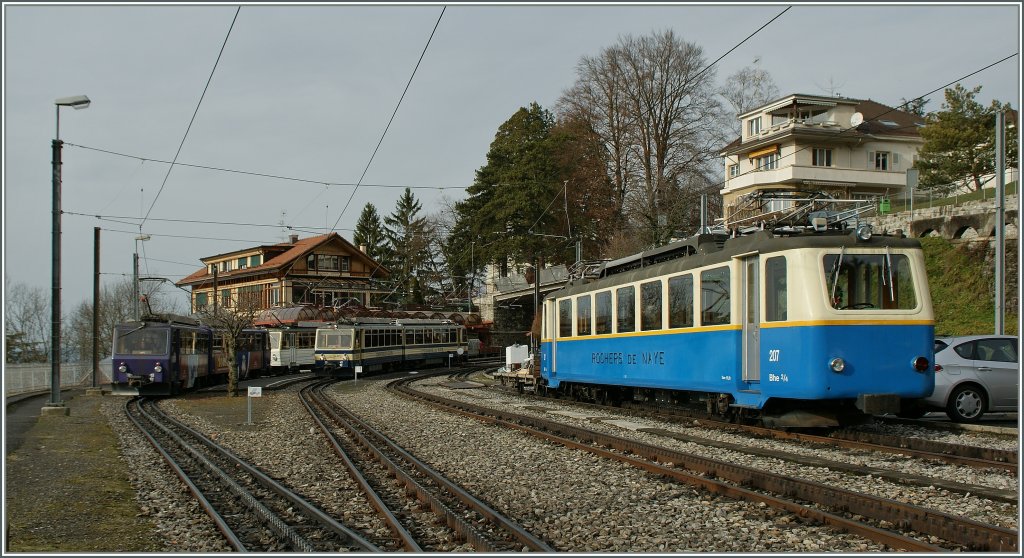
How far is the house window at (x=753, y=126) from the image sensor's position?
54009mm

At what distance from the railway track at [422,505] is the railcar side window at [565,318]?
760 centimetres

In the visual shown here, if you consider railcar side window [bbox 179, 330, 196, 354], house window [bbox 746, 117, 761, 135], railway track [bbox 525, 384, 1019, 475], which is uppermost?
house window [bbox 746, 117, 761, 135]

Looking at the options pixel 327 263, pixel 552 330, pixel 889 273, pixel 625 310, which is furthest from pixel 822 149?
pixel 889 273

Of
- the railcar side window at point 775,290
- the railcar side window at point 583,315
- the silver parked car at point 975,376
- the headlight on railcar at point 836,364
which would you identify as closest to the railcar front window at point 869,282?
the railcar side window at point 775,290

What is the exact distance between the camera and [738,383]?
1278cm

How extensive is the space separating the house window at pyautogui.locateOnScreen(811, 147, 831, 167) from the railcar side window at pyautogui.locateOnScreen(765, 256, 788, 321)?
4282 cm

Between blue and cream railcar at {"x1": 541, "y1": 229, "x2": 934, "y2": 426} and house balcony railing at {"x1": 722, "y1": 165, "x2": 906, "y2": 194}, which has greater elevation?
house balcony railing at {"x1": 722, "y1": 165, "x2": 906, "y2": 194}

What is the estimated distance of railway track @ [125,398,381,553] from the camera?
709cm

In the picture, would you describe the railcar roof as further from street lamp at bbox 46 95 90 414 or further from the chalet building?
the chalet building

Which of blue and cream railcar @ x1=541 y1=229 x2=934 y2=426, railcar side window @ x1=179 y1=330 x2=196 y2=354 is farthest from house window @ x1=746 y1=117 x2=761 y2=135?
blue and cream railcar @ x1=541 y1=229 x2=934 y2=426

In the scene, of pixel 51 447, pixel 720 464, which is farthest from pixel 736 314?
pixel 51 447

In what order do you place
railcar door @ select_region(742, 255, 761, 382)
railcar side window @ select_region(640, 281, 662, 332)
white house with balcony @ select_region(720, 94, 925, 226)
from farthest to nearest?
white house with balcony @ select_region(720, 94, 925, 226) → railcar side window @ select_region(640, 281, 662, 332) → railcar door @ select_region(742, 255, 761, 382)

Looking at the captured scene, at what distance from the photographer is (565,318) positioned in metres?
21.0

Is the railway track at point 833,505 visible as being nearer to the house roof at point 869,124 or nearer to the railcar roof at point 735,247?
the railcar roof at point 735,247
